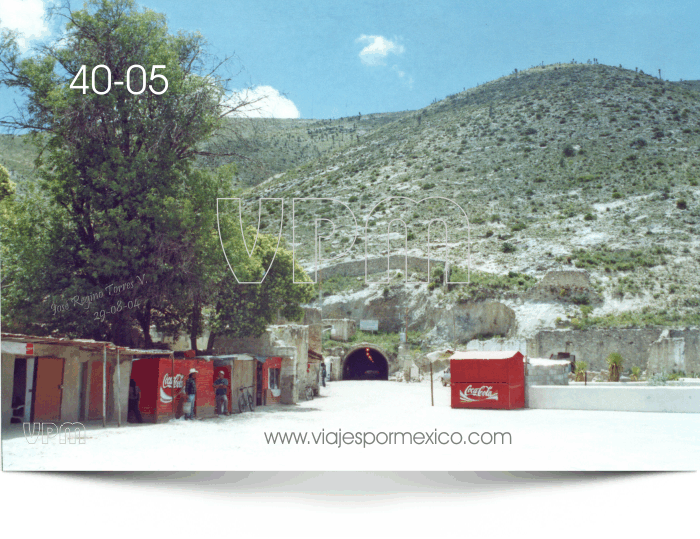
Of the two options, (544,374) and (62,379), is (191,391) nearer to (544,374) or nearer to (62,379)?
(62,379)

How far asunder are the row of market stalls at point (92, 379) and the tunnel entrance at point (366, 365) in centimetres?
2407

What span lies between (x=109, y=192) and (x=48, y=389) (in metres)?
5.62

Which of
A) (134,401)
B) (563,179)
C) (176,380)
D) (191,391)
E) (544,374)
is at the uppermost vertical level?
(563,179)

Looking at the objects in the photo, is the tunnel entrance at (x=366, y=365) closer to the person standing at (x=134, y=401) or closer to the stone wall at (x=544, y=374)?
the stone wall at (x=544, y=374)

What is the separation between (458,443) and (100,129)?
11.0 meters

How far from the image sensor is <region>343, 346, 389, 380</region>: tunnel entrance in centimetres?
3900

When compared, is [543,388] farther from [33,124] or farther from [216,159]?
[33,124]

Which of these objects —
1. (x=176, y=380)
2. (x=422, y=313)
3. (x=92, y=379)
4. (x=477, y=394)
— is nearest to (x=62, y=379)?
(x=92, y=379)

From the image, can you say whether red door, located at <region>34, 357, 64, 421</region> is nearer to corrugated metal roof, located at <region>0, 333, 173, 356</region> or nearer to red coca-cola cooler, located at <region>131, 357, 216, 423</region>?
corrugated metal roof, located at <region>0, 333, 173, 356</region>

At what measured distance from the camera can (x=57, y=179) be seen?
1502 cm

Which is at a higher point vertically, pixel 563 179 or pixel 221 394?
pixel 563 179

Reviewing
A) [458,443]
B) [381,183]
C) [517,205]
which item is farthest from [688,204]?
[458,443]

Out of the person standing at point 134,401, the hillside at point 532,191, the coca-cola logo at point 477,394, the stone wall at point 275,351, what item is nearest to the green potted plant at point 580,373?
the coca-cola logo at point 477,394

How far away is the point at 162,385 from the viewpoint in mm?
12750
